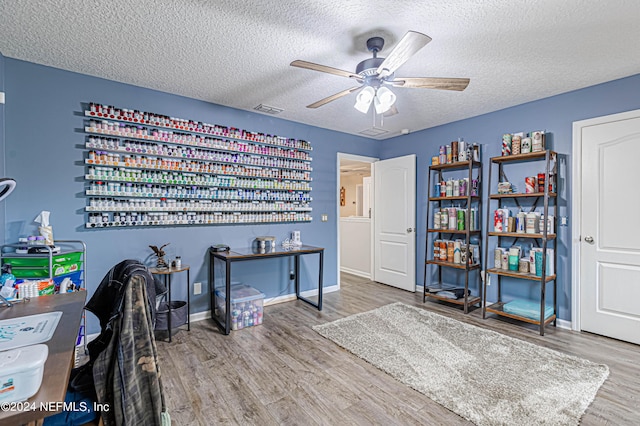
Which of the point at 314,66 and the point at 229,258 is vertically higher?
the point at 314,66

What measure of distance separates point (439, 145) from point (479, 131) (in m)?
0.57

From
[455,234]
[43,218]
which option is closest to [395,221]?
[455,234]

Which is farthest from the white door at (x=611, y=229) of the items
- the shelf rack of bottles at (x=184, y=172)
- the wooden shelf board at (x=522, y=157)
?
the shelf rack of bottles at (x=184, y=172)

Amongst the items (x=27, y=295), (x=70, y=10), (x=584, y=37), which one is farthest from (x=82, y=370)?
(x=584, y=37)

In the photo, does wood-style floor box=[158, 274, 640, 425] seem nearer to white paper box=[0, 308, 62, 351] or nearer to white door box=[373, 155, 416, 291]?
white paper box=[0, 308, 62, 351]

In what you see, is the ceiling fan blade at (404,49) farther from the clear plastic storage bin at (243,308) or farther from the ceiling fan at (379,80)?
the clear plastic storage bin at (243,308)

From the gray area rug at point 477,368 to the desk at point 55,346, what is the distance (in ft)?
6.56

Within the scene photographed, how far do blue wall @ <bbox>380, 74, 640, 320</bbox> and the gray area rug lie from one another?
0.98 m

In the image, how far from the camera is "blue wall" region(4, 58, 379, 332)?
8.31 ft

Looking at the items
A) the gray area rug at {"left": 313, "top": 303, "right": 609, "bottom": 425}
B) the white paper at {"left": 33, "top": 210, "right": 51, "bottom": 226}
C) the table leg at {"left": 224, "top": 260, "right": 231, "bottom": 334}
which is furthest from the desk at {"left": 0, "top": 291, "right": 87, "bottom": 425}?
the gray area rug at {"left": 313, "top": 303, "right": 609, "bottom": 425}

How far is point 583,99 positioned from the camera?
307cm

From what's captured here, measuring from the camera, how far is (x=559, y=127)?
324 cm

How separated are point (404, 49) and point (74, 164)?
2941 millimetres

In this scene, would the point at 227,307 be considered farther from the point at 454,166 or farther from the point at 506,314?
the point at 454,166
